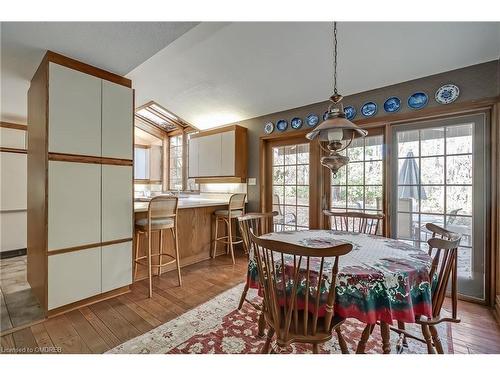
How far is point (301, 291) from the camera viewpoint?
1310 millimetres

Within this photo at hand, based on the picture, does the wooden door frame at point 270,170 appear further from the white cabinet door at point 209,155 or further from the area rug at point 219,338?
the area rug at point 219,338

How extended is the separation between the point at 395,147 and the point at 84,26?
3218mm

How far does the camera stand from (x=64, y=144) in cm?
203

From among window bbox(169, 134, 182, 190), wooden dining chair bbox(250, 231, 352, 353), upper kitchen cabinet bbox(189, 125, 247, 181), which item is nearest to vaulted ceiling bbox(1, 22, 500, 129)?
upper kitchen cabinet bbox(189, 125, 247, 181)

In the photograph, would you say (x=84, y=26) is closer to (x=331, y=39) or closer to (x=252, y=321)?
(x=331, y=39)

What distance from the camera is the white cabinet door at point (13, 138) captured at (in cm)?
353

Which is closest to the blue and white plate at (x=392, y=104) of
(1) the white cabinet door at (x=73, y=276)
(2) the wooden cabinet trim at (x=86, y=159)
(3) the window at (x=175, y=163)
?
(2) the wooden cabinet trim at (x=86, y=159)

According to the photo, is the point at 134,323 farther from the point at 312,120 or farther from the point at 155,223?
the point at 312,120

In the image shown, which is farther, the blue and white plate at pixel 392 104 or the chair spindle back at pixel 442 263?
the blue and white plate at pixel 392 104

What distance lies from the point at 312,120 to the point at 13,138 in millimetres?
4550

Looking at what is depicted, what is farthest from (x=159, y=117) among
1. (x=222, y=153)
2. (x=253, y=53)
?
(x=253, y=53)

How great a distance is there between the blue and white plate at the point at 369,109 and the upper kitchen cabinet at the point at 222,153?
1.93 meters

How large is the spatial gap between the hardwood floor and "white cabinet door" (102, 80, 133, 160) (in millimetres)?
1449

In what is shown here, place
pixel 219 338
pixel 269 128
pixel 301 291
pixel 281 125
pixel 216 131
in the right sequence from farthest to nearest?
pixel 216 131 < pixel 269 128 < pixel 281 125 < pixel 219 338 < pixel 301 291
